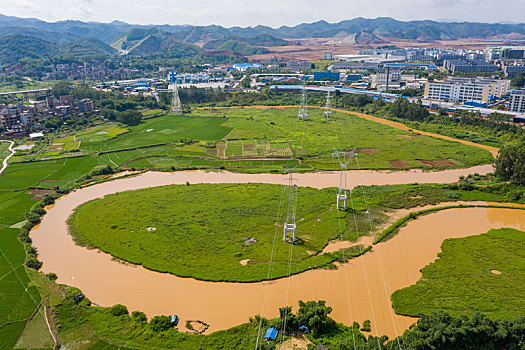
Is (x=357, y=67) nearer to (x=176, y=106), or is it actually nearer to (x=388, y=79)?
(x=388, y=79)

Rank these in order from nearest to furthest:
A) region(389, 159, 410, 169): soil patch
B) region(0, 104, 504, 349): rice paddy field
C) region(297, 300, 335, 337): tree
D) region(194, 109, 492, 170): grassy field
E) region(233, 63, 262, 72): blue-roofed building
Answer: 1. region(297, 300, 335, 337): tree
2. region(0, 104, 504, 349): rice paddy field
3. region(389, 159, 410, 169): soil patch
4. region(194, 109, 492, 170): grassy field
5. region(233, 63, 262, 72): blue-roofed building

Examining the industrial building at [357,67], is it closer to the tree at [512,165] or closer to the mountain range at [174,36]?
the mountain range at [174,36]

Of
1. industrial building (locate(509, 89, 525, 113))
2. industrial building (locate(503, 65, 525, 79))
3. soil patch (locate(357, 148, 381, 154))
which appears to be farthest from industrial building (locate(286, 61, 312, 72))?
soil patch (locate(357, 148, 381, 154))

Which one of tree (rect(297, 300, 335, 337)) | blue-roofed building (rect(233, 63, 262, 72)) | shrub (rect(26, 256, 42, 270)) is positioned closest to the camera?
tree (rect(297, 300, 335, 337))

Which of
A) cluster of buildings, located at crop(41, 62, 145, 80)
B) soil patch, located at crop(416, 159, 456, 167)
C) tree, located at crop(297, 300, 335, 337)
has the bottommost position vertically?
tree, located at crop(297, 300, 335, 337)

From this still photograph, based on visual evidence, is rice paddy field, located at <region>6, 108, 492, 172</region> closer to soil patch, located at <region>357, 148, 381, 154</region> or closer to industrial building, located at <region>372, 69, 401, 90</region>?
soil patch, located at <region>357, 148, 381, 154</region>

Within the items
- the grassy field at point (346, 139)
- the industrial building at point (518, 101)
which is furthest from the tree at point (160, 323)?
the industrial building at point (518, 101)

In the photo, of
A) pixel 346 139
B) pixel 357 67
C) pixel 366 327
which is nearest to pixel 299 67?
pixel 357 67
